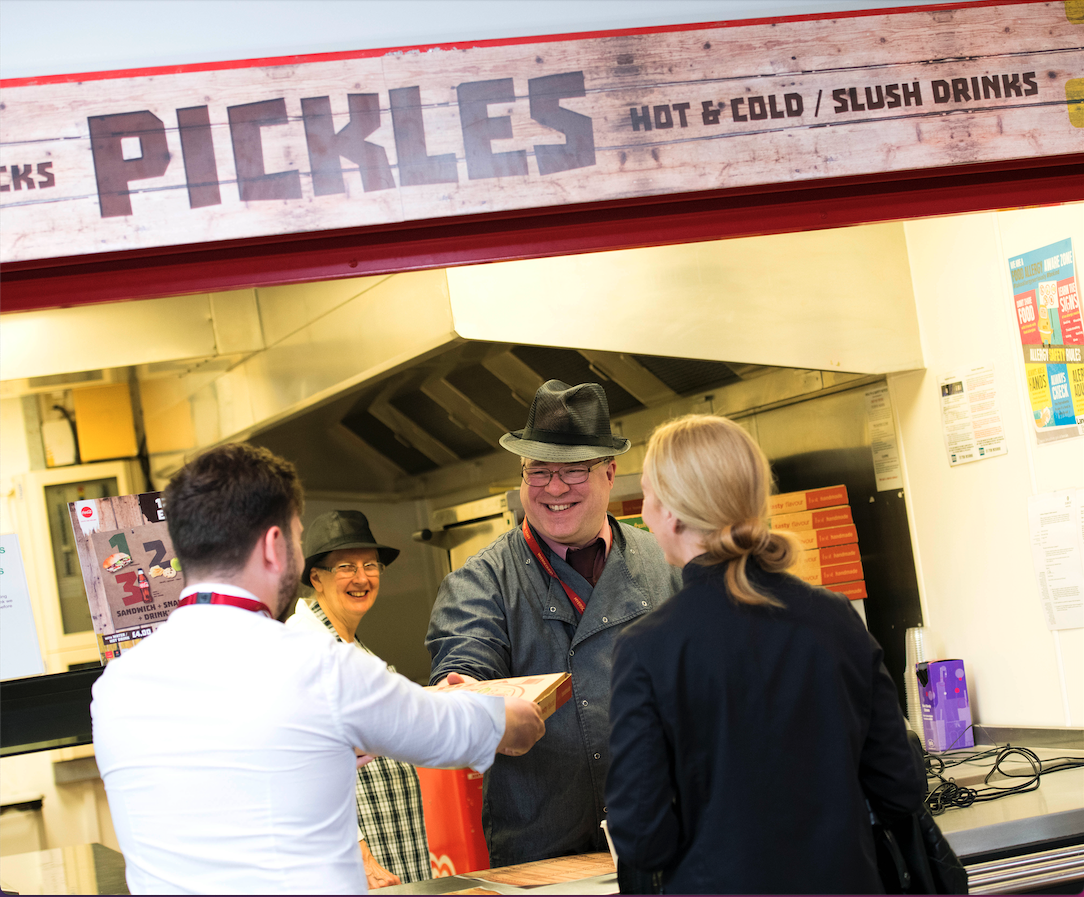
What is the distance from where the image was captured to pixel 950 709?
11.7 ft

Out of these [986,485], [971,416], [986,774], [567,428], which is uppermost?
[567,428]

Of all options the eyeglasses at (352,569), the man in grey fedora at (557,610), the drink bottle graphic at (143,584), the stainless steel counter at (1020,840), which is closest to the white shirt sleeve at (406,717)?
the man in grey fedora at (557,610)

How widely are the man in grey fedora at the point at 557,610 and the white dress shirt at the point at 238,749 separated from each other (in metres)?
0.87

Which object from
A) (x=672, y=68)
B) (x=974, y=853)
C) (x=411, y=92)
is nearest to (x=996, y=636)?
(x=974, y=853)

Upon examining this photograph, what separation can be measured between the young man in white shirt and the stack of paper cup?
2.67m

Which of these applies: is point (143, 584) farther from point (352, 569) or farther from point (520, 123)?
point (520, 123)

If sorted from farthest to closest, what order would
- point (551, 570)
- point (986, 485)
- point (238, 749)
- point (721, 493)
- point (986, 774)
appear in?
point (986, 485), point (986, 774), point (551, 570), point (721, 493), point (238, 749)

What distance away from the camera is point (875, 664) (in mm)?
1626

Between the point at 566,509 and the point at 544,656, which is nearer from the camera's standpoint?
the point at 544,656

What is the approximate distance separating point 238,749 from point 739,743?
2.30ft

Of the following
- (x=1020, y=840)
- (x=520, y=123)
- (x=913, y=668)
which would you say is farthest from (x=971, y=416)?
(x=520, y=123)

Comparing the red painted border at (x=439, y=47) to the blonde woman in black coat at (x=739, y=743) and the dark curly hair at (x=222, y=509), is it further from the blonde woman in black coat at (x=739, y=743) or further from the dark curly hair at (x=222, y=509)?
the blonde woman in black coat at (x=739, y=743)

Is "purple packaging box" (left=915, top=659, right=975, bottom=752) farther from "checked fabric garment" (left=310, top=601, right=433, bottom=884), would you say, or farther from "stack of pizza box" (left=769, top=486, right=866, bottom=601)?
"checked fabric garment" (left=310, top=601, right=433, bottom=884)

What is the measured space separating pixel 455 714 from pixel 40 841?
3.69m
